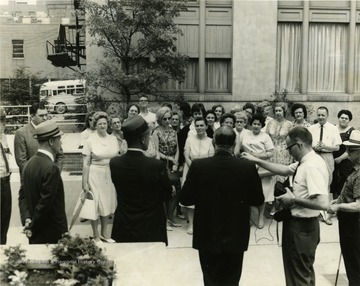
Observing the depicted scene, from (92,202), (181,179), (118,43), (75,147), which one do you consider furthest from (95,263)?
(75,147)

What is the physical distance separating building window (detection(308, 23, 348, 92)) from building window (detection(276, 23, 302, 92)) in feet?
1.19

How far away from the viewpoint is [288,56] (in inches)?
556

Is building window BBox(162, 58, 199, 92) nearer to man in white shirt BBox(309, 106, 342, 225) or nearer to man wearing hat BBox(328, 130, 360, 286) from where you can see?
man in white shirt BBox(309, 106, 342, 225)

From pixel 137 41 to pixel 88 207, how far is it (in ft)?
21.6

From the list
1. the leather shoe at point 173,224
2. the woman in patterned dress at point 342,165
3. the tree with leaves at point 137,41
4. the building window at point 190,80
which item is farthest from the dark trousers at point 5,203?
the building window at point 190,80

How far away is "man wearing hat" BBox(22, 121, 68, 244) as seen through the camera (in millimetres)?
4371

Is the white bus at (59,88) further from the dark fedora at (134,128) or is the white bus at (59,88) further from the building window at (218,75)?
the dark fedora at (134,128)

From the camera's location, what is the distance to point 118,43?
12156 millimetres

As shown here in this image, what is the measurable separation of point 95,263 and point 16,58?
37.2 metres

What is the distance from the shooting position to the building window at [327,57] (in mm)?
14164

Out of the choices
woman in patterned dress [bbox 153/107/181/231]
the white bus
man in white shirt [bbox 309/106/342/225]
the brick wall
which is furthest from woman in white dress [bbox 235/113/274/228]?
the white bus

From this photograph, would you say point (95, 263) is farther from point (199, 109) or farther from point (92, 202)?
point (199, 109)

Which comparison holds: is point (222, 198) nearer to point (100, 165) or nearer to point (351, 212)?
point (351, 212)

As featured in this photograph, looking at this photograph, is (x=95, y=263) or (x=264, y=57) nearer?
(x=95, y=263)
